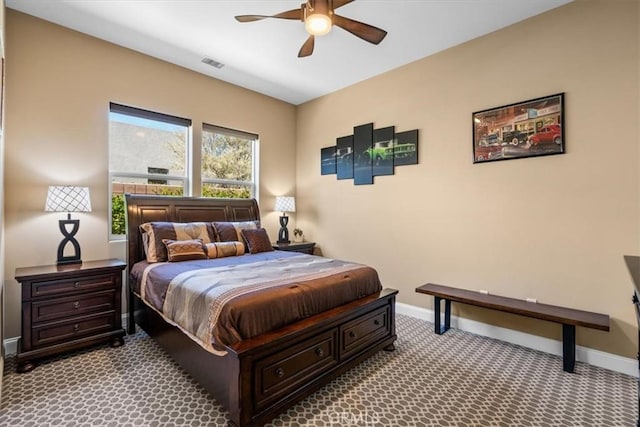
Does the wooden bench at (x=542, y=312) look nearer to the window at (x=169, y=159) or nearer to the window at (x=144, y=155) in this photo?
the window at (x=169, y=159)

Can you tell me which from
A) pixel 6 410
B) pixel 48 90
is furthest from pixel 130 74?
pixel 6 410

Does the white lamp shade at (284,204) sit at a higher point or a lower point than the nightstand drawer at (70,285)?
higher

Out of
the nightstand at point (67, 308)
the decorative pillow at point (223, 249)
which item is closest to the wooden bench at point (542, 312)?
the decorative pillow at point (223, 249)

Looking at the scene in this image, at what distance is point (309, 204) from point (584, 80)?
12.1 feet

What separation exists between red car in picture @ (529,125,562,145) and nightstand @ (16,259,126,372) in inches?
165

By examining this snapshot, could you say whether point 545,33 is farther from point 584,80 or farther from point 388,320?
point 388,320

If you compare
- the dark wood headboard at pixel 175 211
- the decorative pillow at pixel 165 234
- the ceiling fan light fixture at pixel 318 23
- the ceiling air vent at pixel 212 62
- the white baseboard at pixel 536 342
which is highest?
the ceiling air vent at pixel 212 62

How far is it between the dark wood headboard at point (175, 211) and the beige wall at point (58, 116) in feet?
0.91

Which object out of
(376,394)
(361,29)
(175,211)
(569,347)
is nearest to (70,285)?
(175,211)

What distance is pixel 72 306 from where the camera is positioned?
2744 mm

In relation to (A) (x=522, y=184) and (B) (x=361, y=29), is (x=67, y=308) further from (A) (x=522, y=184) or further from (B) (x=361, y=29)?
(A) (x=522, y=184)

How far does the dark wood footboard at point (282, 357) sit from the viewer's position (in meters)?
1.81

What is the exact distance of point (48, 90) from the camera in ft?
9.98

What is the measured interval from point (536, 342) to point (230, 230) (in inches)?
136
